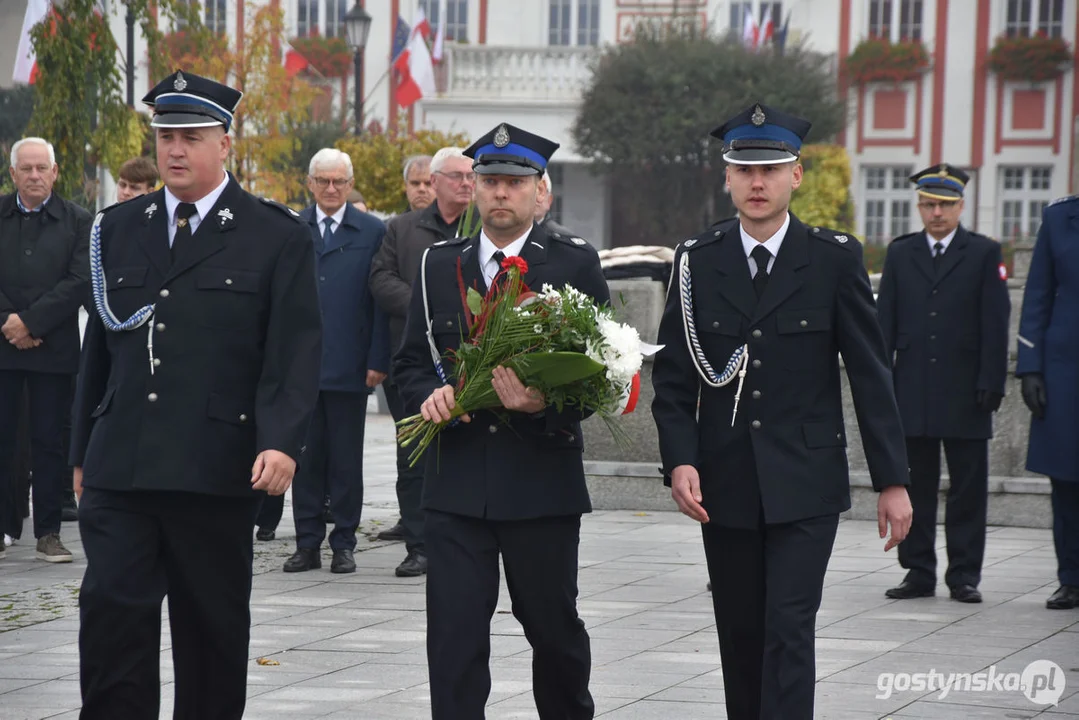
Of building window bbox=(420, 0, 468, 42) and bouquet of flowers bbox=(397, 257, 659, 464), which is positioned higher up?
building window bbox=(420, 0, 468, 42)

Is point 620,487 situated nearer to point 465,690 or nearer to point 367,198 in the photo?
point 465,690

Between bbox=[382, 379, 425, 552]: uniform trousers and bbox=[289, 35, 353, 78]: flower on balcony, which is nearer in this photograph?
bbox=[382, 379, 425, 552]: uniform trousers

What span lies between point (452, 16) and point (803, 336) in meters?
45.1

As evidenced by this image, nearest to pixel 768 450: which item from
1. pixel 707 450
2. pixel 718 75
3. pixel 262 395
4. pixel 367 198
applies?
pixel 707 450

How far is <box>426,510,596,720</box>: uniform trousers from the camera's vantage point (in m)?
5.05

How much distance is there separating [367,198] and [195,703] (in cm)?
2105

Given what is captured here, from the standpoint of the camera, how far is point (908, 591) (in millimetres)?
8703

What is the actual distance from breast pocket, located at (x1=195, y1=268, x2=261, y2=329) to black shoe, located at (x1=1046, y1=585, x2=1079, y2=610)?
4815 mm

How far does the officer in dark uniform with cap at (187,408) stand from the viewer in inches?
193

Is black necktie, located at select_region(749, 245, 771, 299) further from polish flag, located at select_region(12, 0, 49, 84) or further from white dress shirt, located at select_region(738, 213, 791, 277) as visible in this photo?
polish flag, located at select_region(12, 0, 49, 84)

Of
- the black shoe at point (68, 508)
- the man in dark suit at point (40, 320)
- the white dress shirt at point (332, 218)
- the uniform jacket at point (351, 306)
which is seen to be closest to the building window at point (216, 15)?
the black shoe at point (68, 508)

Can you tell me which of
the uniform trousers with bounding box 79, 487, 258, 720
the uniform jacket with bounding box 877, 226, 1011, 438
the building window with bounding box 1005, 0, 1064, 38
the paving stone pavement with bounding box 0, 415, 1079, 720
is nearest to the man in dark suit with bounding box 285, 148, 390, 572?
the paving stone pavement with bounding box 0, 415, 1079, 720

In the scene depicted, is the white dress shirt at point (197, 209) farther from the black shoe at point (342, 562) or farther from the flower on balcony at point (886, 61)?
the flower on balcony at point (886, 61)

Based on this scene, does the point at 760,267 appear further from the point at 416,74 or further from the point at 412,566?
the point at 416,74
